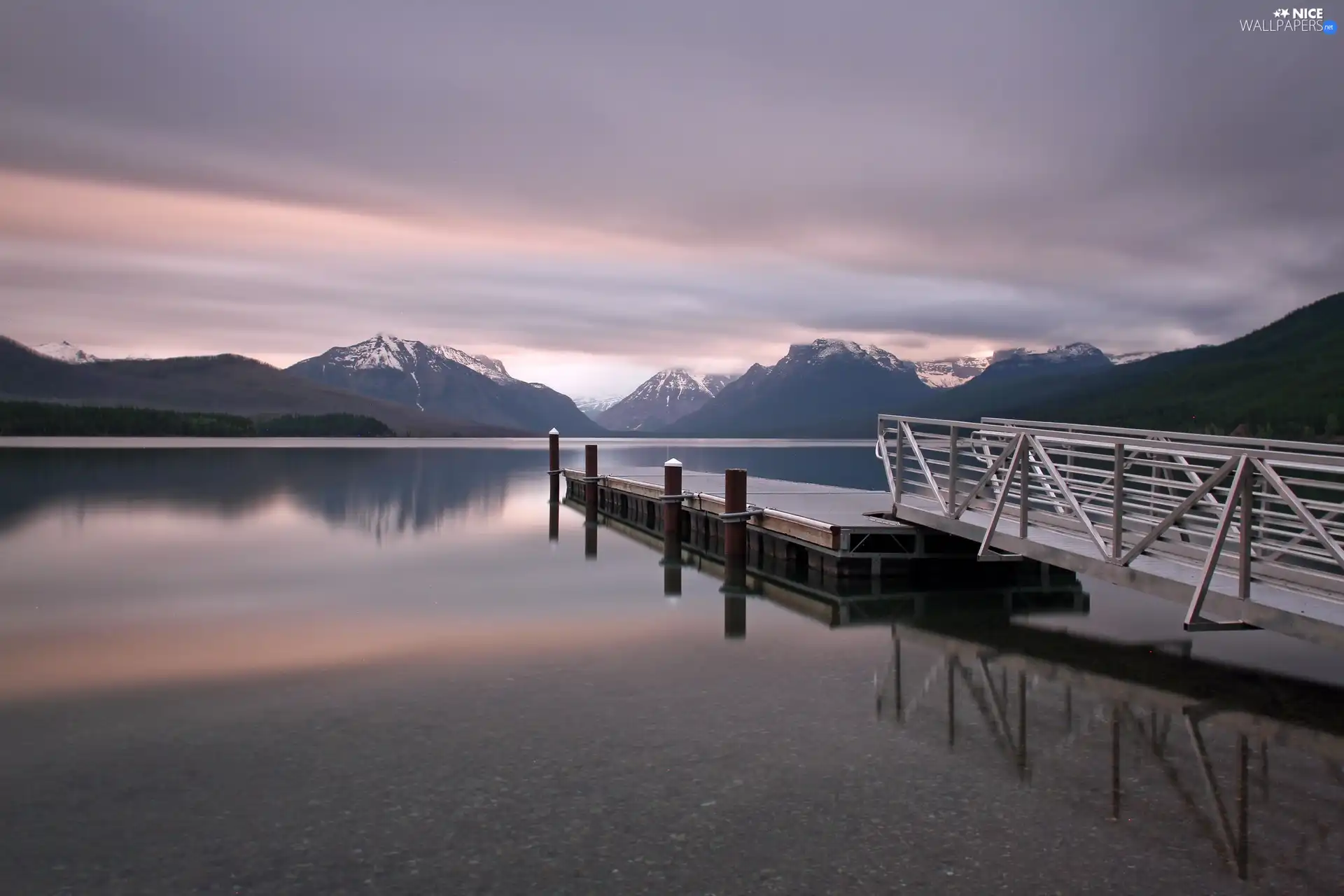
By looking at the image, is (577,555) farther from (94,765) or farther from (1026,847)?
(1026,847)

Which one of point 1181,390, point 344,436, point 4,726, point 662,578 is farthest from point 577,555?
point 344,436

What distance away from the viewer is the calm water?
18.7 ft

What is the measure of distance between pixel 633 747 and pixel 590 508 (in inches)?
844

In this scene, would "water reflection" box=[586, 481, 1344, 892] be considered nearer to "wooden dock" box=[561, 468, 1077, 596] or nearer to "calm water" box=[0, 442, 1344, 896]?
"calm water" box=[0, 442, 1344, 896]

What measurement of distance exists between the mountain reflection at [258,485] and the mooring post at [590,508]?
8.84 ft

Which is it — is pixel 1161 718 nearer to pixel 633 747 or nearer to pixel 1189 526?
pixel 633 747

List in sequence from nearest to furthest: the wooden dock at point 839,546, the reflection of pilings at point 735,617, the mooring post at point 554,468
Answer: the reflection of pilings at point 735,617
the wooden dock at point 839,546
the mooring post at point 554,468

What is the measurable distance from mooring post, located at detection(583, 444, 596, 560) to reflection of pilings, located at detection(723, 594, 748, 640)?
516 cm

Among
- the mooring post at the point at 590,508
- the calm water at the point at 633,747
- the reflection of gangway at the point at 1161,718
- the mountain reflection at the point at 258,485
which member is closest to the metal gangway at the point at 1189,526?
the reflection of gangway at the point at 1161,718

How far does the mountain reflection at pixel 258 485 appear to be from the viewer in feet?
90.1

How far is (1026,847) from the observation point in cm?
589

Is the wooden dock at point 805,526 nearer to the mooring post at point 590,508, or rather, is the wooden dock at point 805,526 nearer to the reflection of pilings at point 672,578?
the mooring post at point 590,508

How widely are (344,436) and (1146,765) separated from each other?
159 meters

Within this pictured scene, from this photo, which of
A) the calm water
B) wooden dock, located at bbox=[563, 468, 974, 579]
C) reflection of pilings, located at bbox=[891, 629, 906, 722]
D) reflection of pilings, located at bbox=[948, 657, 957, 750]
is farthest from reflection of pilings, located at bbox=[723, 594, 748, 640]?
reflection of pilings, located at bbox=[948, 657, 957, 750]
